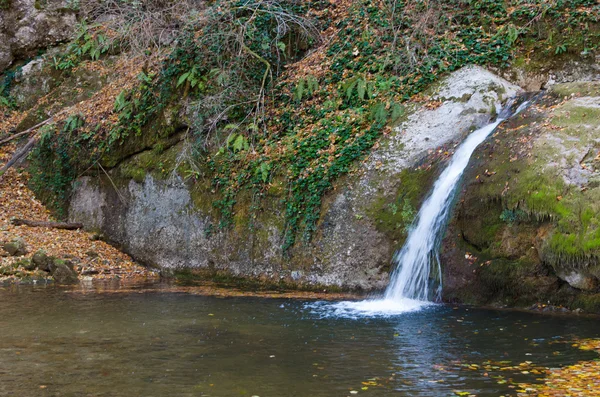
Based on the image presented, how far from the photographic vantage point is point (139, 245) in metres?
16.1

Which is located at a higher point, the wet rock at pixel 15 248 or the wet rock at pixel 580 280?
the wet rock at pixel 15 248

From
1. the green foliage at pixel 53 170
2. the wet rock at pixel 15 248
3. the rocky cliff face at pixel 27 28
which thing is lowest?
the wet rock at pixel 15 248

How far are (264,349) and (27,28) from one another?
734 inches

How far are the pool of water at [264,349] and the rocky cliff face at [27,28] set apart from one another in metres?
13.8

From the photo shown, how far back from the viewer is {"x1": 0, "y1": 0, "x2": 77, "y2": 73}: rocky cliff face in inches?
861

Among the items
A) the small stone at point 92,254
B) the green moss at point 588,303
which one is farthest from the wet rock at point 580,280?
the small stone at point 92,254

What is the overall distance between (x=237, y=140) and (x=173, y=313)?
5855 millimetres

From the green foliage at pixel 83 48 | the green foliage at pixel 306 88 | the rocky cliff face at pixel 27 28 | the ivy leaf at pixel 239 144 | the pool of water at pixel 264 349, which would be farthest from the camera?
the rocky cliff face at pixel 27 28

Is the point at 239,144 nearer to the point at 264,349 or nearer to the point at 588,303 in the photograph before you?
the point at 264,349

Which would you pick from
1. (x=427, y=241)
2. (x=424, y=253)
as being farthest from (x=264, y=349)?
(x=427, y=241)

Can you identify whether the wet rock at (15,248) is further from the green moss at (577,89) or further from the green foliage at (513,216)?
the green moss at (577,89)

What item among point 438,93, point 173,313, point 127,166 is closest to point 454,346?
point 173,313

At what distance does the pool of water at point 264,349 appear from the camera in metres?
6.02

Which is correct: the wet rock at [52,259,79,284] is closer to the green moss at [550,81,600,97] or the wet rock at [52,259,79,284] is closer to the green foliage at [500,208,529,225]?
the green foliage at [500,208,529,225]
